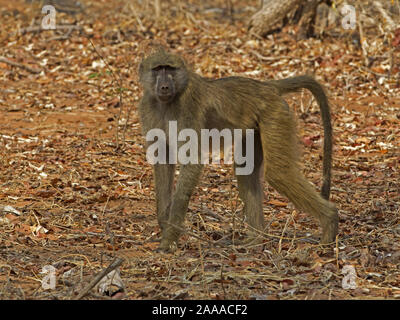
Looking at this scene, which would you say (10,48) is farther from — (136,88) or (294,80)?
(294,80)

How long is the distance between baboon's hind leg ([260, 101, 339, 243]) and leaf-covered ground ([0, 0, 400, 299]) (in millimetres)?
211

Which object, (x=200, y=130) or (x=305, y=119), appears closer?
(x=200, y=130)

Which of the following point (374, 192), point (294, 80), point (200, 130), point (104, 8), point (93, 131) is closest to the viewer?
point (200, 130)

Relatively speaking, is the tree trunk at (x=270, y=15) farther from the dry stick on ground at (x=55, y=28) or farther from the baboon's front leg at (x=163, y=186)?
the baboon's front leg at (x=163, y=186)

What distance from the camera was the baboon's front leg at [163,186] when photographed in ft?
17.6

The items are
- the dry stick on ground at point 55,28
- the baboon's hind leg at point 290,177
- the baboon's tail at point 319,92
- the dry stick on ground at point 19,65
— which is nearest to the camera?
the baboon's hind leg at point 290,177

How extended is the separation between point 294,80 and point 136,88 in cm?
512

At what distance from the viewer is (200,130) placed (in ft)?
16.8

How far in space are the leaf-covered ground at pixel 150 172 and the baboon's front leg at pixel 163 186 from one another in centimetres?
29

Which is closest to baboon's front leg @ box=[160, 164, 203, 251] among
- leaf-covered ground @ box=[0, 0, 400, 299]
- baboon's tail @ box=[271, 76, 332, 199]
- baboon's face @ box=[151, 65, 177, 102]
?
leaf-covered ground @ box=[0, 0, 400, 299]

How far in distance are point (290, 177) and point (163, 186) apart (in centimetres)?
101

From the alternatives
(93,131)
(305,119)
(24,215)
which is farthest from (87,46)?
(24,215)

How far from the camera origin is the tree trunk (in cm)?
1116

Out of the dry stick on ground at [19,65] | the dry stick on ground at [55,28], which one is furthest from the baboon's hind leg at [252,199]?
the dry stick on ground at [55,28]
